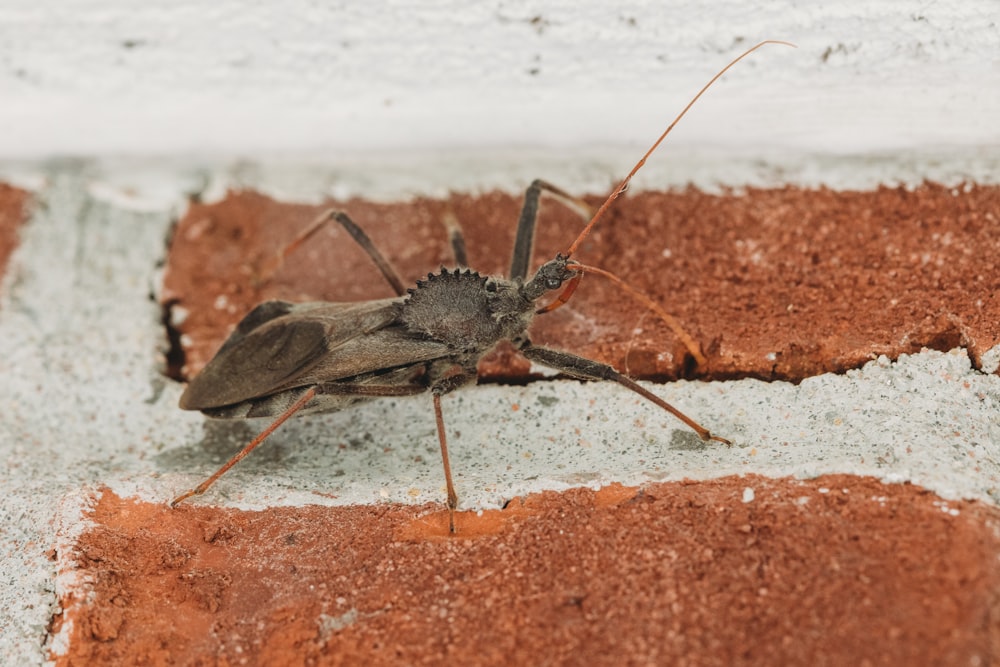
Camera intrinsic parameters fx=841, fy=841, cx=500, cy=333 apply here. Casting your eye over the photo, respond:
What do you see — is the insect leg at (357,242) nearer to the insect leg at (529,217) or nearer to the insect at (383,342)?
the insect at (383,342)

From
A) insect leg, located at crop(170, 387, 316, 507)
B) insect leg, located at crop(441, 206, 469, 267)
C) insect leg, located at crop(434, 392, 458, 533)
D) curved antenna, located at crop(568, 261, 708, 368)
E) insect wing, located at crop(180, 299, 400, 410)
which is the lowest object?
insect leg, located at crop(170, 387, 316, 507)

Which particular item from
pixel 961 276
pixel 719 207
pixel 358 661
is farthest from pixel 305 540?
pixel 961 276

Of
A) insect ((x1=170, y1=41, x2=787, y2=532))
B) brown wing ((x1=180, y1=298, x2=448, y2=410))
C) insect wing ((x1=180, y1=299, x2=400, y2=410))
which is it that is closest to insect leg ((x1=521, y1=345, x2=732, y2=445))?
insect ((x1=170, y1=41, x2=787, y2=532))

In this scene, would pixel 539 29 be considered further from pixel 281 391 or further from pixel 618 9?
pixel 281 391

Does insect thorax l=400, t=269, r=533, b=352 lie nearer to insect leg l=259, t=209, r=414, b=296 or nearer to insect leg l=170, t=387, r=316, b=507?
insect leg l=259, t=209, r=414, b=296

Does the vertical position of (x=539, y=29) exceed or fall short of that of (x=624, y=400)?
it exceeds it

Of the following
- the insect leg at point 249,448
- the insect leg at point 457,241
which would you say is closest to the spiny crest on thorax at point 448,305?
the insect leg at point 457,241
